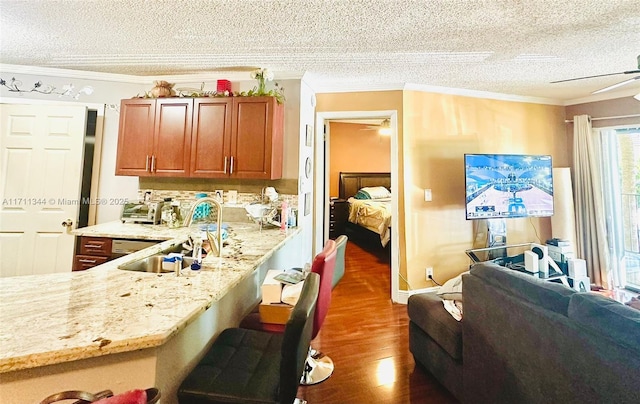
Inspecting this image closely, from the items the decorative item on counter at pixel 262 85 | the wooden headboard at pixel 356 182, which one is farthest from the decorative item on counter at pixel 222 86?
the wooden headboard at pixel 356 182

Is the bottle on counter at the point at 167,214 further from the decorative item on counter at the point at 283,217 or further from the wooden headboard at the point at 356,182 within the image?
the wooden headboard at the point at 356,182

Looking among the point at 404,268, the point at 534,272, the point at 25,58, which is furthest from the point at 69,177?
the point at 534,272

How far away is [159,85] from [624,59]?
455 centimetres

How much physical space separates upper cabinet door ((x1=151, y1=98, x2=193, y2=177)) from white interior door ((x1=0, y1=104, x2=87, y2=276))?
0.74 meters

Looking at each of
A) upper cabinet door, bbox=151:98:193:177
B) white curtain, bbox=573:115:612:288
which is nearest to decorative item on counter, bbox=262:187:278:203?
upper cabinet door, bbox=151:98:193:177

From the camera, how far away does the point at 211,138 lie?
2820 millimetres

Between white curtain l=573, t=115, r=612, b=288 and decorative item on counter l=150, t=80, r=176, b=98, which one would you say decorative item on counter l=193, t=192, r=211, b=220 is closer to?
decorative item on counter l=150, t=80, r=176, b=98

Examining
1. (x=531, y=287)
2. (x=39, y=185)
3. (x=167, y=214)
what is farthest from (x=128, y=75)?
(x=531, y=287)

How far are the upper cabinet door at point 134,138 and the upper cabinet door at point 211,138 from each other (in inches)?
19.7

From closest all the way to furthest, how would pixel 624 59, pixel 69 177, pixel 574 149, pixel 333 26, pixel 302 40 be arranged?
pixel 333 26, pixel 302 40, pixel 624 59, pixel 69 177, pixel 574 149

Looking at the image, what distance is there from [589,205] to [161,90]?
209 inches

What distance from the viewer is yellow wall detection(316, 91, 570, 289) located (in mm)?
3299

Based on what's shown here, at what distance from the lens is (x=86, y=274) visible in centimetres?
134

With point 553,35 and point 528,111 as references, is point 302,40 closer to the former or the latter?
point 553,35
